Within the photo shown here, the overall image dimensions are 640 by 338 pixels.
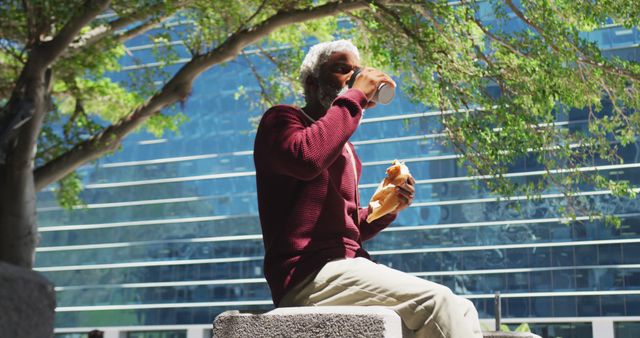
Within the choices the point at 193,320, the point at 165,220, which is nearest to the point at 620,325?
the point at 193,320

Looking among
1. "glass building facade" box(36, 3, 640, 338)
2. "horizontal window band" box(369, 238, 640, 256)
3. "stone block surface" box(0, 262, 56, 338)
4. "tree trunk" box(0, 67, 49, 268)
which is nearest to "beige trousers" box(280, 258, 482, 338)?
"stone block surface" box(0, 262, 56, 338)

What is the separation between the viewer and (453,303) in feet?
6.03

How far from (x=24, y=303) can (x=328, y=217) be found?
4.03 feet

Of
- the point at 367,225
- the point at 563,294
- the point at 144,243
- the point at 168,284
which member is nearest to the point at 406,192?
the point at 367,225

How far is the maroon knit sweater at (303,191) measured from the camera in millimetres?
1958

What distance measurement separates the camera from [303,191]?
2.05m

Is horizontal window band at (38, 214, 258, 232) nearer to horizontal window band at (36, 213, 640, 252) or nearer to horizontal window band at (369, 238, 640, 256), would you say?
horizontal window band at (36, 213, 640, 252)

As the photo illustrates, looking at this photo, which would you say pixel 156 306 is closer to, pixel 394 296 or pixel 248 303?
pixel 248 303

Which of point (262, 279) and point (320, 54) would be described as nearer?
point (320, 54)

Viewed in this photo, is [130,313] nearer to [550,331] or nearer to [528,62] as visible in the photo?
[550,331]

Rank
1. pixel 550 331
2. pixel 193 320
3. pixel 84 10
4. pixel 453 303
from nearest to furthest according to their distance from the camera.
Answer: pixel 453 303, pixel 84 10, pixel 550 331, pixel 193 320

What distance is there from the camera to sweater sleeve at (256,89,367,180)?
6.36 ft

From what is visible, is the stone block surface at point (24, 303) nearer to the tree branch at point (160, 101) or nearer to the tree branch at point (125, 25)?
the tree branch at point (125, 25)

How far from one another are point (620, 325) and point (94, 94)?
24.0m
